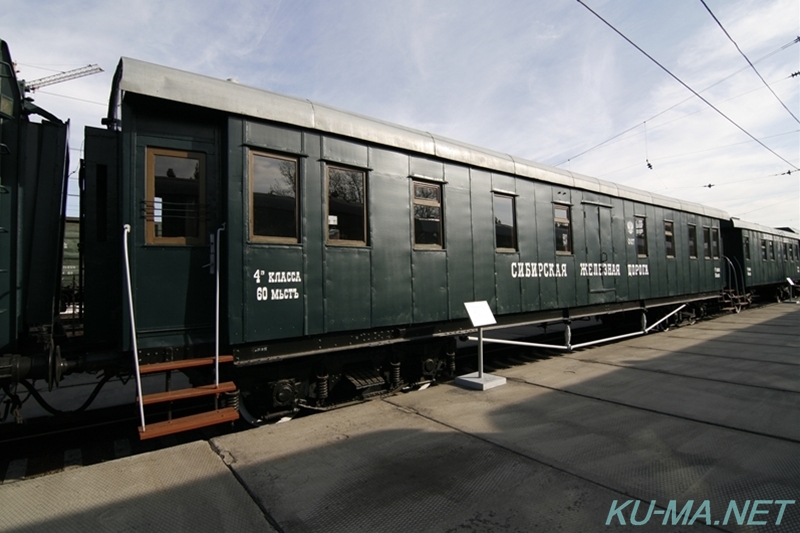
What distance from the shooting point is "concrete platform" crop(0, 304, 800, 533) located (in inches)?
109

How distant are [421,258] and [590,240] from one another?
192 inches

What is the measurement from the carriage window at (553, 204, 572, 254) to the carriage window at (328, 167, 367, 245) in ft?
14.8

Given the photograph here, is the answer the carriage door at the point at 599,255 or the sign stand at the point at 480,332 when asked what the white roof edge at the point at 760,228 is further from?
the sign stand at the point at 480,332

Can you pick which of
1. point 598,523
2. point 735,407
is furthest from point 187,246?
point 735,407

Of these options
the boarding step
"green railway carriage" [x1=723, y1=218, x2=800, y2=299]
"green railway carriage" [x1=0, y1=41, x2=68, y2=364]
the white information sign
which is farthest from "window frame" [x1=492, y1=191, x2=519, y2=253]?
"green railway carriage" [x1=723, y1=218, x2=800, y2=299]

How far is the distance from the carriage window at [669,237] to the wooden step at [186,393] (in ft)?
38.2

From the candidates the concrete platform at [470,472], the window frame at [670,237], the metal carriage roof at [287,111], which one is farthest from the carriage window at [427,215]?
the window frame at [670,237]

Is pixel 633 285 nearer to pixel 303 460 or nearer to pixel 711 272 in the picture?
pixel 711 272

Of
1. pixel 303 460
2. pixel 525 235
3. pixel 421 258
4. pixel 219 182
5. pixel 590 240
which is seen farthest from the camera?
pixel 590 240

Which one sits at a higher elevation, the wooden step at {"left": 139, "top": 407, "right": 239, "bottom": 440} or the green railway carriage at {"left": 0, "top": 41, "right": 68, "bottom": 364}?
the green railway carriage at {"left": 0, "top": 41, "right": 68, "bottom": 364}

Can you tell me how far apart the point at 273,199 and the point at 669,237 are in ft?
37.2

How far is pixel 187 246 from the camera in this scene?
166 inches

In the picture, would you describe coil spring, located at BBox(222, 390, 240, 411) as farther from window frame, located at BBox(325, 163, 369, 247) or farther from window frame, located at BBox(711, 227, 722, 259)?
window frame, located at BBox(711, 227, 722, 259)

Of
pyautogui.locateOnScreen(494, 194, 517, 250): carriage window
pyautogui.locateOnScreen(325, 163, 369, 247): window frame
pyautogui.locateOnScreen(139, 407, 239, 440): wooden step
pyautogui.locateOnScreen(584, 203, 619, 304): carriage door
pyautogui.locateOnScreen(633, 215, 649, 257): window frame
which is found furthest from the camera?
pyautogui.locateOnScreen(633, 215, 649, 257): window frame
